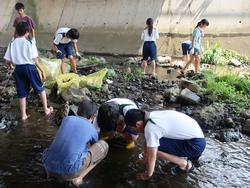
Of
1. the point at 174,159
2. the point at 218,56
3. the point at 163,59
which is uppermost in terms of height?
the point at 218,56

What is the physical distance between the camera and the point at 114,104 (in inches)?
232

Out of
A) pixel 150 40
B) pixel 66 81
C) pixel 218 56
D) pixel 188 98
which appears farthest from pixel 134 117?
pixel 218 56

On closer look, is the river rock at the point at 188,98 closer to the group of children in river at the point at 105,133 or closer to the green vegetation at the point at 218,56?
the group of children in river at the point at 105,133

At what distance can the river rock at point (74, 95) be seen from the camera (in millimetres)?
8625

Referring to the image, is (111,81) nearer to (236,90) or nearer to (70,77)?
(70,77)

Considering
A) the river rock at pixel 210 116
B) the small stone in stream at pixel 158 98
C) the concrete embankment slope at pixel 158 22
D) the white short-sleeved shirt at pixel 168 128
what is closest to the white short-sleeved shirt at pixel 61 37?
the small stone in stream at pixel 158 98

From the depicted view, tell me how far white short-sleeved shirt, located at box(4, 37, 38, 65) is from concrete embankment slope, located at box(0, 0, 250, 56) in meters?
8.17

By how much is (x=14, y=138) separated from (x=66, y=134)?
227cm

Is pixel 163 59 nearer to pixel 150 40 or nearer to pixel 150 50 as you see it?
pixel 150 50

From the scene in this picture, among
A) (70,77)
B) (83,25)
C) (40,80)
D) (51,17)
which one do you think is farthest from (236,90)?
(51,17)

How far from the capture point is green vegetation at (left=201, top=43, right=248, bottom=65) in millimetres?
14570

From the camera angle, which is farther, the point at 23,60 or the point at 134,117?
the point at 23,60

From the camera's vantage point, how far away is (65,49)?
409 inches

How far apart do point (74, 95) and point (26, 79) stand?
1.28 metres
